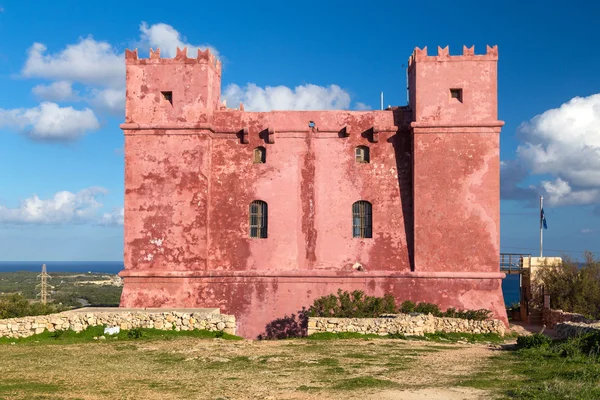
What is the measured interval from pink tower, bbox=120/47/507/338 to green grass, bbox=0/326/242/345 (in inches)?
202

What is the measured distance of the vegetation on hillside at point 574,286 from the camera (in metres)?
27.6

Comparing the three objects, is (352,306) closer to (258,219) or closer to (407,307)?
(407,307)

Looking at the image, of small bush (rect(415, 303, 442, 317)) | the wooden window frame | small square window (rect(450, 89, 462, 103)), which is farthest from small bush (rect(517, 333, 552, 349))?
the wooden window frame

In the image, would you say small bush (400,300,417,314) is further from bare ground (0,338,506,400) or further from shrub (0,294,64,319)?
shrub (0,294,64,319)

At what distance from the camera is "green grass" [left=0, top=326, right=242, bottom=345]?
18.3m

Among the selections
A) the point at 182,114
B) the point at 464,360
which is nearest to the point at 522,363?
the point at 464,360

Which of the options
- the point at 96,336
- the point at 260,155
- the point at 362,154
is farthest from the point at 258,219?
the point at 96,336

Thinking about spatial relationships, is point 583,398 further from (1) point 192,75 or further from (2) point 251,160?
(1) point 192,75

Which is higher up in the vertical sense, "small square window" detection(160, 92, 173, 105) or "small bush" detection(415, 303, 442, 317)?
"small square window" detection(160, 92, 173, 105)

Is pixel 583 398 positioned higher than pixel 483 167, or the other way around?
pixel 483 167

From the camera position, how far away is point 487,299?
23.9 metres

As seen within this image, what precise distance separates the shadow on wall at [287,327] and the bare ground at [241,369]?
5461mm

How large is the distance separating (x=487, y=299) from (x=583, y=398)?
14179mm

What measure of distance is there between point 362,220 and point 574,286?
34.6ft
